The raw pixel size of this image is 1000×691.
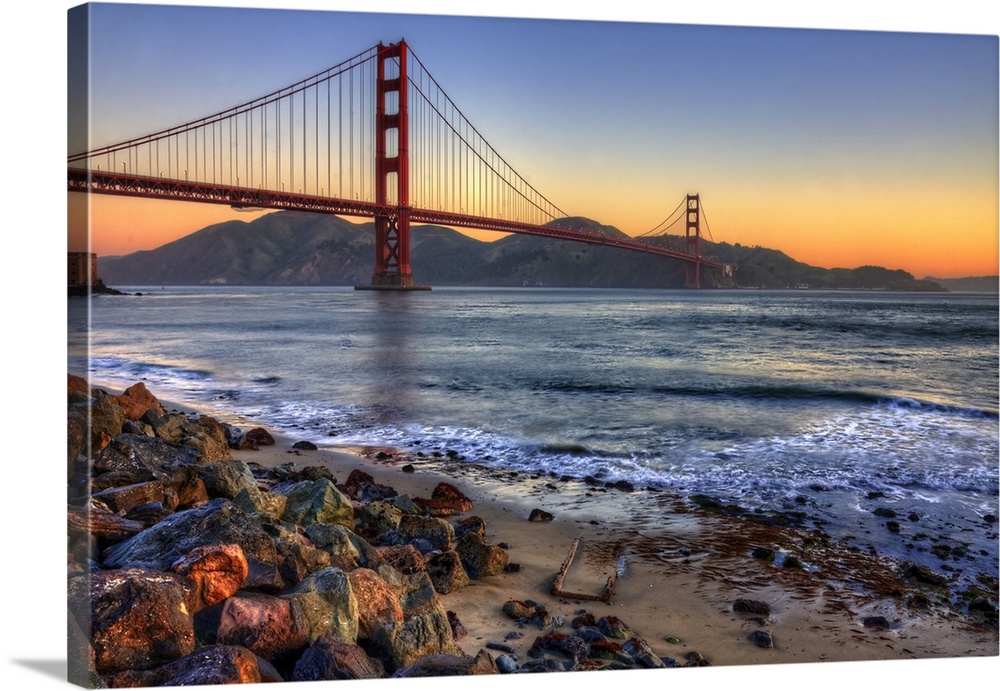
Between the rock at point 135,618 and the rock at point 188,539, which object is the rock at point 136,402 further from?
the rock at point 135,618

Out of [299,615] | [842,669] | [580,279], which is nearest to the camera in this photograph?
[299,615]

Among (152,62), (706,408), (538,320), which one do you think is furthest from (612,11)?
(538,320)

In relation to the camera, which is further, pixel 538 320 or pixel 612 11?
pixel 538 320

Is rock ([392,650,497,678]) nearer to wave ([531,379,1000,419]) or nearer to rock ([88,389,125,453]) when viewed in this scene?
rock ([88,389,125,453])

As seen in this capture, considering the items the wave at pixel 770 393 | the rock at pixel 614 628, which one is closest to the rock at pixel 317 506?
the rock at pixel 614 628

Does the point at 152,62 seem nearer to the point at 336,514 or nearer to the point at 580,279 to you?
the point at 336,514

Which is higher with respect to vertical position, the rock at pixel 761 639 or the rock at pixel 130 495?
the rock at pixel 130 495

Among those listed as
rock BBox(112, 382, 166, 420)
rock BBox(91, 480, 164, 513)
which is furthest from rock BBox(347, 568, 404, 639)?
rock BBox(112, 382, 166, 420)
